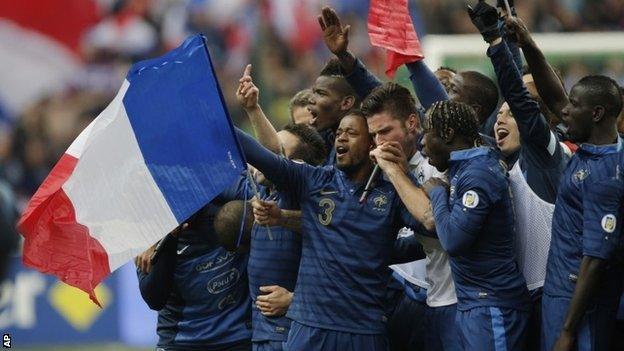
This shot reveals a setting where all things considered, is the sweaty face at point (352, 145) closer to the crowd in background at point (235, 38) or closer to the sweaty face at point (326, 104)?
the sweaty face at point (326, 104)

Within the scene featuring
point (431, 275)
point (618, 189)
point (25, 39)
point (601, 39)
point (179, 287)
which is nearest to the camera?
point (618, 189)

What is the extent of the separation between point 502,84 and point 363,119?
71 cm

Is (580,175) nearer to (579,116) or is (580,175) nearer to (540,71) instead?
(579,116)

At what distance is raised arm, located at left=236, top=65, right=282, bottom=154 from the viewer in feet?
22.1

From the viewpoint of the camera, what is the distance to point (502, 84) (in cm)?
628

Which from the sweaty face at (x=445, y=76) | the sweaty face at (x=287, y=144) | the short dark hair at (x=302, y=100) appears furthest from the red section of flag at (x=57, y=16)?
the sweaty face at (x=287, y=144)

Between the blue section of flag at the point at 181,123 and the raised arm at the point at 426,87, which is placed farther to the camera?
the raised arm at the point at 426,87

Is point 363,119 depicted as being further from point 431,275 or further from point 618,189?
point 618,189

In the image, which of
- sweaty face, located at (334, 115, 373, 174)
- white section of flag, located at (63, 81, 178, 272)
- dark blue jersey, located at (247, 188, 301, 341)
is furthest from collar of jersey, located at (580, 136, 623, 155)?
white section of flag, located at (63, 81, 178, 272)

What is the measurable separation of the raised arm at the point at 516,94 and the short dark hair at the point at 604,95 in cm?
31

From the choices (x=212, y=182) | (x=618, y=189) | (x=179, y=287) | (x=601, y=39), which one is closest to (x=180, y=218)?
(x=212, y=182)

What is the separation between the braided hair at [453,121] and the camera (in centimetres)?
608

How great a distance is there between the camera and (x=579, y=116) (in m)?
6.02

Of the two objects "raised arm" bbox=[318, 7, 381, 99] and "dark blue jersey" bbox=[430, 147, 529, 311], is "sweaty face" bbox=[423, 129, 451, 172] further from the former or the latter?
"raised arm" bbox=[318, 7, 381, 99]
